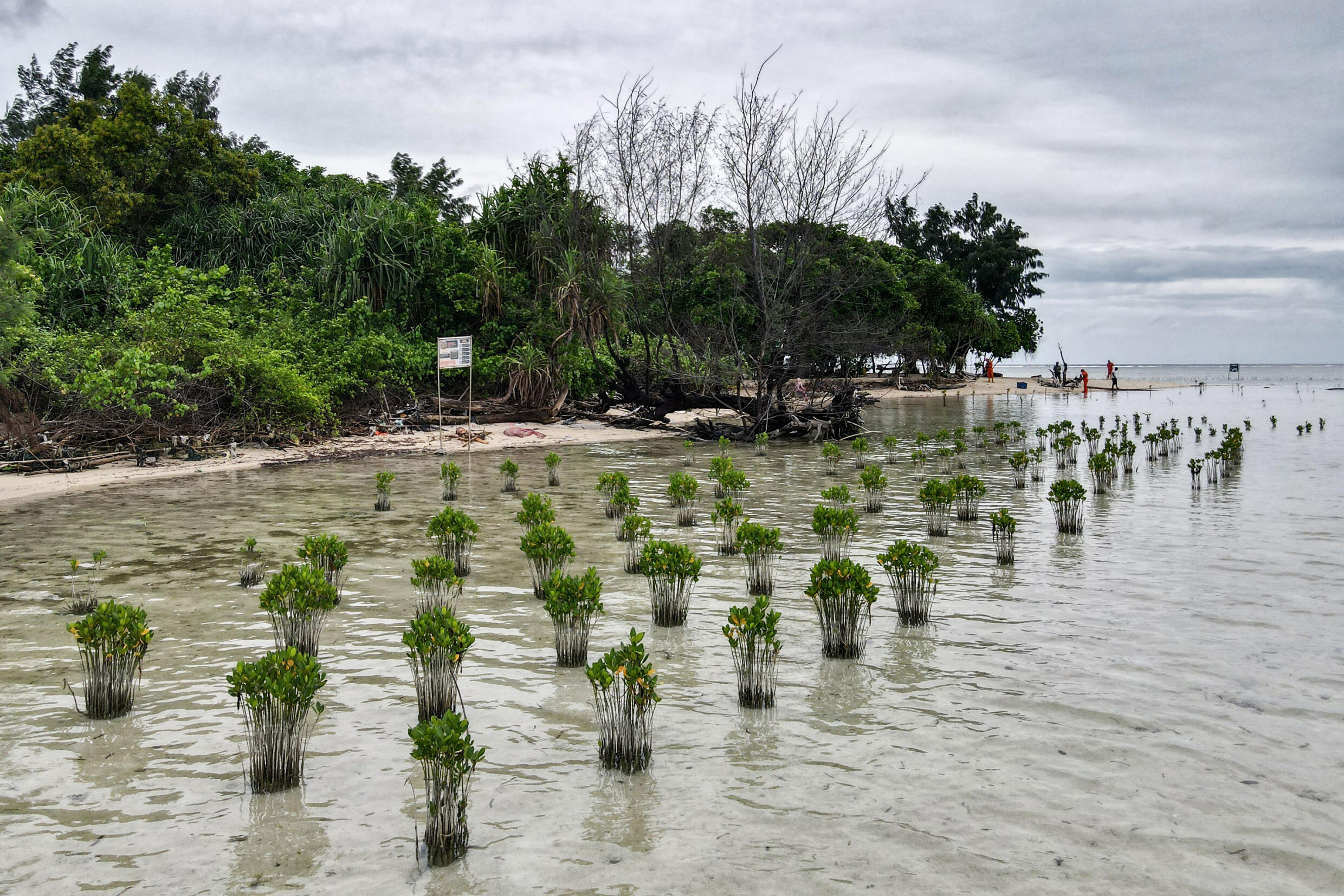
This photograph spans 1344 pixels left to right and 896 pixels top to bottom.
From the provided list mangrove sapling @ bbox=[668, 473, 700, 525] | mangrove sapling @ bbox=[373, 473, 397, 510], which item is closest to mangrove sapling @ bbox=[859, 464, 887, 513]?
mangrove sapling @ bbox=[668, 473, 700, 525]

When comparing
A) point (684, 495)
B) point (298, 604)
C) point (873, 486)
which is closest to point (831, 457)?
point (873, 486)

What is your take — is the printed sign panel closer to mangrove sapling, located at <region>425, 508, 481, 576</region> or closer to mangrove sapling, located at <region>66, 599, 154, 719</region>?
mangrove sapling, located at <region>425, 508, 481, 576</region>

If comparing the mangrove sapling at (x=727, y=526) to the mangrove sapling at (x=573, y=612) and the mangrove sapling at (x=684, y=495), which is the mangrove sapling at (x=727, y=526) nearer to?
Result: the mangrove sapling at (x=684, y=495)

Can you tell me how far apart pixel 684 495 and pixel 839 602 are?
547cm

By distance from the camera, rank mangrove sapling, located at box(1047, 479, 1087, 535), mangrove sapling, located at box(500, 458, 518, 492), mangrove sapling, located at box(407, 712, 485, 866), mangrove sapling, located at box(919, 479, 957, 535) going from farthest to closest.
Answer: mangrove sapling, located at box(500, 458, 518, 492) < mangrove sapling, located at box(1047, 479, 1087, 535) < mangrove sapling, located at box(919, 479, 957, 535) < mangrove sapling, located at box(407, 712, 485, 866)

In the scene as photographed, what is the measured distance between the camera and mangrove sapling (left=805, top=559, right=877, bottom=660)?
250 inches

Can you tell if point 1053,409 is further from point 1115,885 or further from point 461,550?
point 1115,885

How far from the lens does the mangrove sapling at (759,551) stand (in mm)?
7992

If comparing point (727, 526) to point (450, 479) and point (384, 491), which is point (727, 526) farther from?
point (384, 491)

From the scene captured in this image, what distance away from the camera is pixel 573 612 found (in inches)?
240

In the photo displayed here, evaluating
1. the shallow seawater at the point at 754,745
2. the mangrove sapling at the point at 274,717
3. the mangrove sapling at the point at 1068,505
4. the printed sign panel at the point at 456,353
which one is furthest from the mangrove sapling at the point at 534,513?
the printed sign panel at the point at 456,353

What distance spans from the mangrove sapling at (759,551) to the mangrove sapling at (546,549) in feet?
5.39

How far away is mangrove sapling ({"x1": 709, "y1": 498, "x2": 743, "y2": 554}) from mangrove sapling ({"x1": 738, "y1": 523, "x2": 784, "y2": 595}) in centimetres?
136

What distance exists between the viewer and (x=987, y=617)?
295 inches
